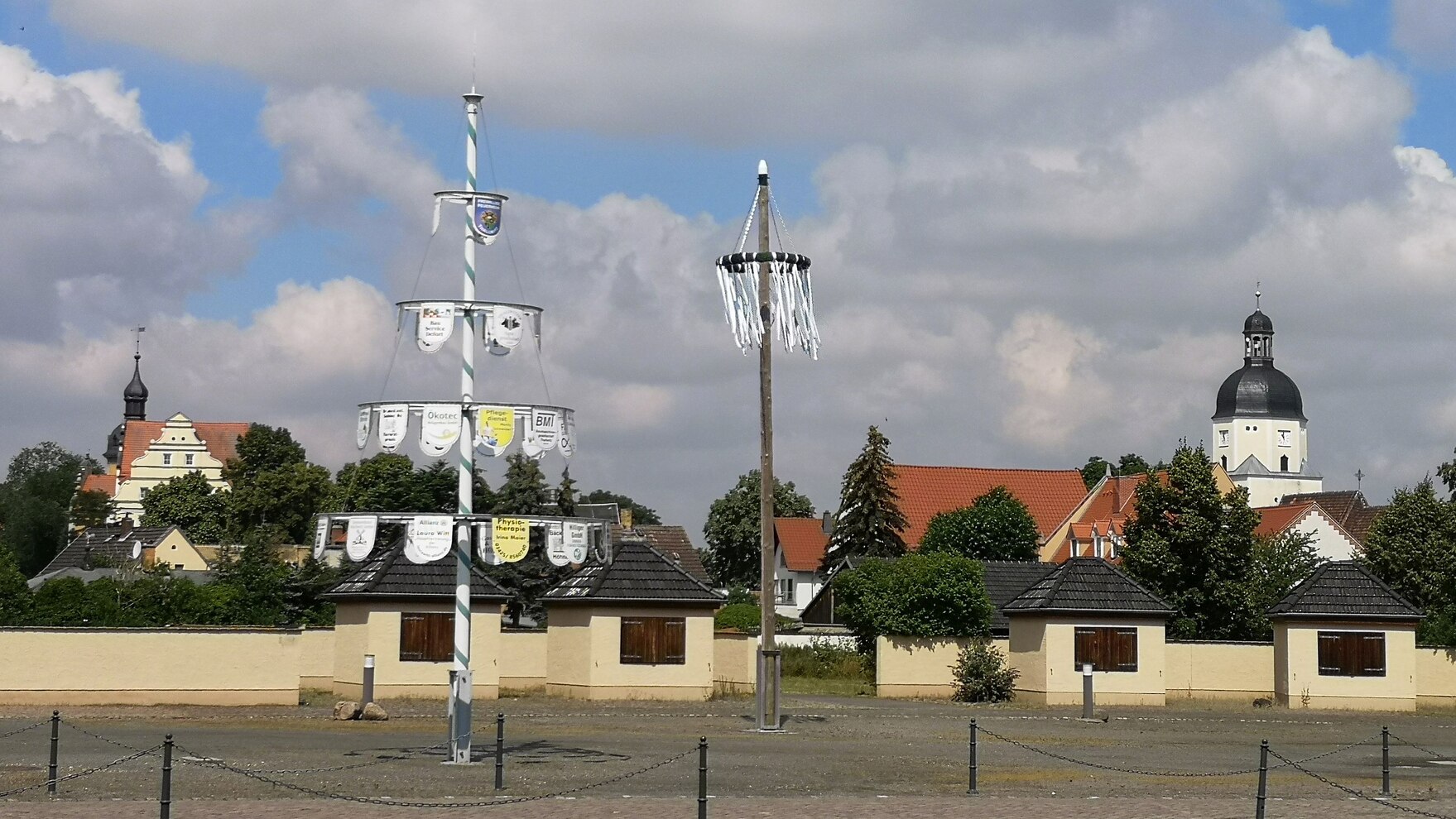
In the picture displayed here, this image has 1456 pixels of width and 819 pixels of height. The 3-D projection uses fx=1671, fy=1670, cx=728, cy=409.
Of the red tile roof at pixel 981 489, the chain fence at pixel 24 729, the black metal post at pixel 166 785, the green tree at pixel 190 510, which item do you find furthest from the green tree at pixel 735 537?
the black metal post at pixel 166 785

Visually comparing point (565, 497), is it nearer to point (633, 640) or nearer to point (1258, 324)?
point (633, 640)

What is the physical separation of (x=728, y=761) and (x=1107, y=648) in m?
16.8

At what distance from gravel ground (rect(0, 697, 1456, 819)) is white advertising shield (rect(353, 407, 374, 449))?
4234 millimetres

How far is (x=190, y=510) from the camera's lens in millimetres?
113938

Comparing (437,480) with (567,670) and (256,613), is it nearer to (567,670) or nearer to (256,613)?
(256,613)

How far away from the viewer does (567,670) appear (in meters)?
37.4

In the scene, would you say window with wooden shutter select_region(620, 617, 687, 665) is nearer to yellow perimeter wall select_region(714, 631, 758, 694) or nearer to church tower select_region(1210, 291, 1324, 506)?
yellow perimeter wall select_region(714, 631, 758, 694)

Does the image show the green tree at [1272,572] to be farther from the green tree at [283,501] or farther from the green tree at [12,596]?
the green tree at [283,501]

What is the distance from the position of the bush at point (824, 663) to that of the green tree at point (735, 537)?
2108 inches

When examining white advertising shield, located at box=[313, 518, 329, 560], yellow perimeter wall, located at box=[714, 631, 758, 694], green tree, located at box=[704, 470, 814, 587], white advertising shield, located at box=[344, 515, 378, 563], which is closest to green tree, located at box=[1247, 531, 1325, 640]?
yellow perimeter wall, located at box=[714, 631, 758, 694]

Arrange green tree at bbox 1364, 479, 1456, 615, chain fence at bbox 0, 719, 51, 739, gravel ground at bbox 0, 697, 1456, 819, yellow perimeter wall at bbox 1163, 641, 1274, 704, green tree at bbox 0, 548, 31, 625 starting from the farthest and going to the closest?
green tree at bbox 1364, 479, 1456, 615 → yellow perimeter wall at bbox 1163, 641, 1274, 704 → green tree at bbox 0, 548, 31, 625 → chain fence at bbox 0, 719, 51, 739 → gravel ground at bbox 0, 697, 1456, 819

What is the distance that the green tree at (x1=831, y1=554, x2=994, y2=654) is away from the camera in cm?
4016

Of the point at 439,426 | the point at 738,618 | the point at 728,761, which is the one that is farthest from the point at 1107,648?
the point at 738,618

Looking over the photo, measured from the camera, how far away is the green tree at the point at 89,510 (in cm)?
11962
